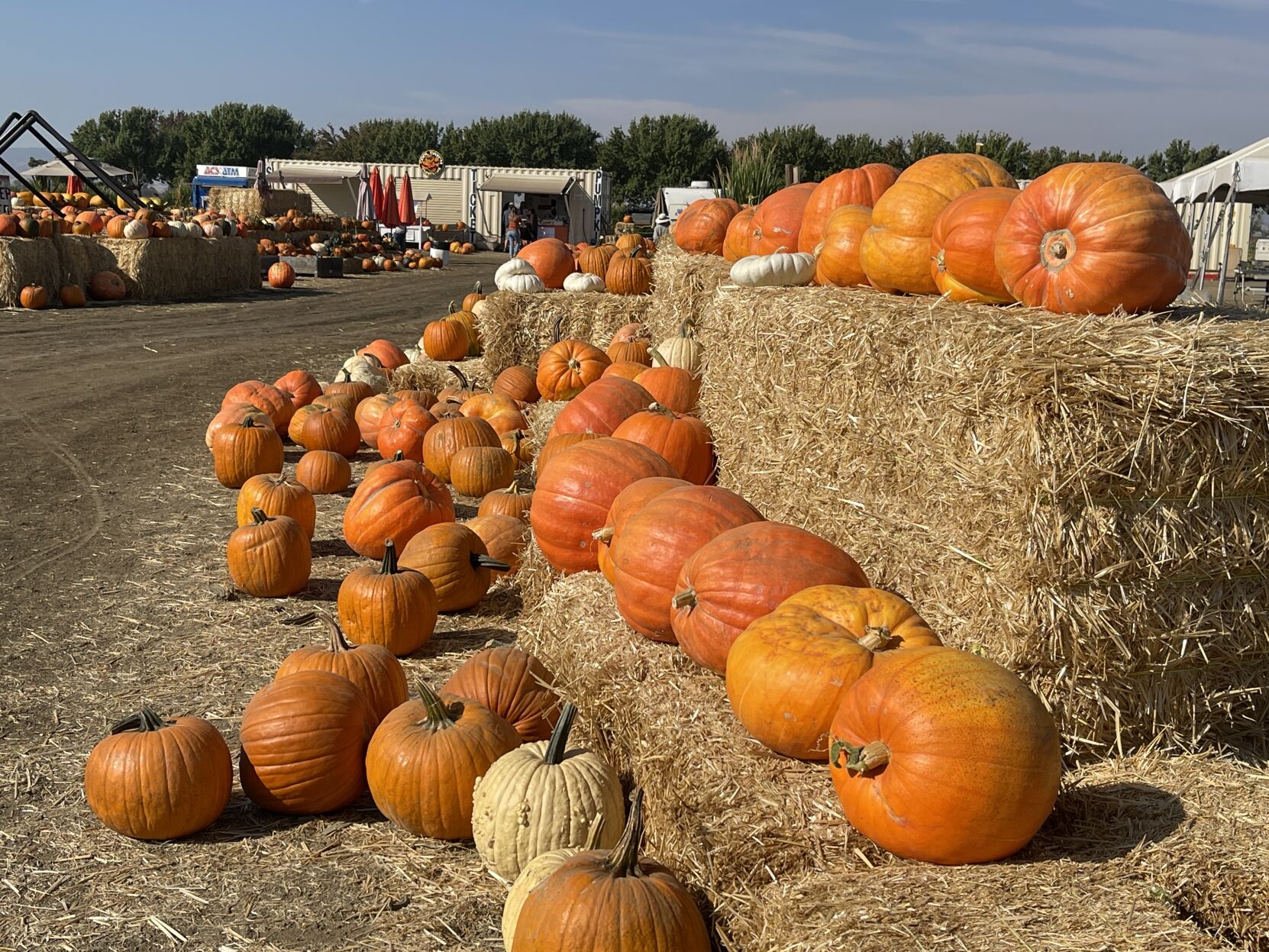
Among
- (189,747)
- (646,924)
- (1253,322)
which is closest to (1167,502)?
(1253,322)

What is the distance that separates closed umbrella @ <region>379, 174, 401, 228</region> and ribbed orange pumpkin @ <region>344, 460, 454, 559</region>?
106 feet

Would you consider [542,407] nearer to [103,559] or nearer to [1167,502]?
[103,559]

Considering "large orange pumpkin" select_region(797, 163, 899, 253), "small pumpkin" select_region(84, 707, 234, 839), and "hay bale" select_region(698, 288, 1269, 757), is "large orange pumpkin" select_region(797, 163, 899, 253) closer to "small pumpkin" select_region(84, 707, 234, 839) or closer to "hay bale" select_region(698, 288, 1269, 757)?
"hay bale" select_region(698, 288, 1269, 757)

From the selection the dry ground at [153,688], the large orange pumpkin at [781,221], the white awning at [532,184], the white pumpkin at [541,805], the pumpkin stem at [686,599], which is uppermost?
the white awning at [532,184]

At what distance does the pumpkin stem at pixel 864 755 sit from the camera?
2.26m

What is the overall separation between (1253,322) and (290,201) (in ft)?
115

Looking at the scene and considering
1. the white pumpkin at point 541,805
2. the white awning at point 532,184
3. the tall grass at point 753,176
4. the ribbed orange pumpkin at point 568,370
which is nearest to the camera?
the white pumpkin at point 541,805

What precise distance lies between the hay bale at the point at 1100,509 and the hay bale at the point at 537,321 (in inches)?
262

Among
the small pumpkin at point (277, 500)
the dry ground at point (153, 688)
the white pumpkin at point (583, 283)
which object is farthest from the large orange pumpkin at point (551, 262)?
the small pumpkin at point (277, 500)

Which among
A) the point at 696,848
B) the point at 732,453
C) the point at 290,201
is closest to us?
the point at 696,848

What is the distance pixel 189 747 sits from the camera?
3061 millimetres

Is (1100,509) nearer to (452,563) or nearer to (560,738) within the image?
(560,738)

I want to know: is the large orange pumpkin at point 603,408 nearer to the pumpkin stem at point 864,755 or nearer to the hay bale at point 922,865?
the hay bale at point 922,865

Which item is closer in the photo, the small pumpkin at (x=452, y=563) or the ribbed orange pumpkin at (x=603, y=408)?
the small pumpkin at (x=452, y=563)
